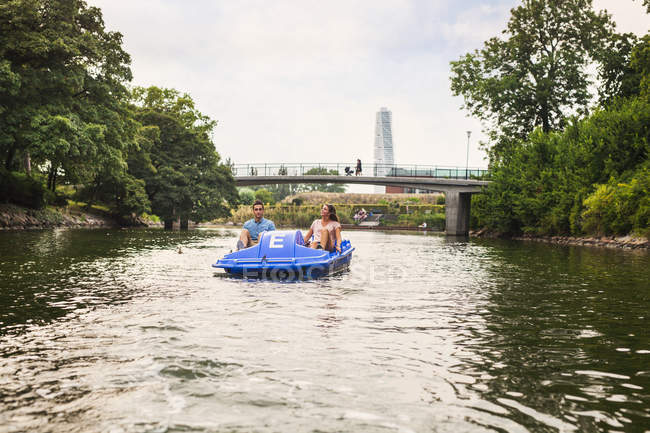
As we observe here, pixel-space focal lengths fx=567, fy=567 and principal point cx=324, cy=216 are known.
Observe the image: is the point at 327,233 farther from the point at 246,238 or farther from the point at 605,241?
the point at 605,241

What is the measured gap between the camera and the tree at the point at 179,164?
4688cm

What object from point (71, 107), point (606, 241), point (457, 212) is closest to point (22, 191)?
point (71, 107)

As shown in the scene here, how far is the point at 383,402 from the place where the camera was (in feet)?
13.5

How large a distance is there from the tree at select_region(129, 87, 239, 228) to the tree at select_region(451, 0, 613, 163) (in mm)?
22533

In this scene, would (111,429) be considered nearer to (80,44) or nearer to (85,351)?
(85,351)

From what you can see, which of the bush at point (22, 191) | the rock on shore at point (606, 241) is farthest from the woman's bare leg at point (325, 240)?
the bush at point (22, 191)

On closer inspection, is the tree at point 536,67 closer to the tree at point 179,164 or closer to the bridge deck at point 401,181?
the bridge deck at point 401,181

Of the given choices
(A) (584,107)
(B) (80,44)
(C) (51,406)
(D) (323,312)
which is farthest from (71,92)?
(A) (584,107)

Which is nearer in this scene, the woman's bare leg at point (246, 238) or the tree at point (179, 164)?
the woman's bare leg at point (246, 238)

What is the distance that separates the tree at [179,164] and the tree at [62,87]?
11.0m

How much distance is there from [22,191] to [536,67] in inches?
1454

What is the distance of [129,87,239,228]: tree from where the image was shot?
46875 mm

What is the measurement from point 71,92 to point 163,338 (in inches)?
1160

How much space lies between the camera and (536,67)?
43.2m
